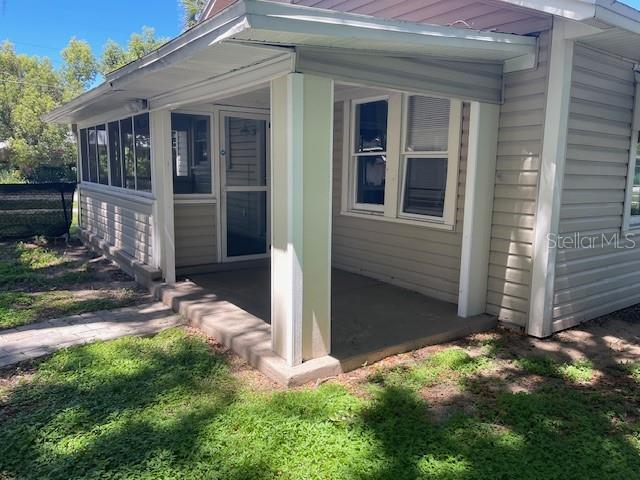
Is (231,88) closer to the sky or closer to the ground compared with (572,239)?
closer to the sky

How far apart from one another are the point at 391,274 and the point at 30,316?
155 inches

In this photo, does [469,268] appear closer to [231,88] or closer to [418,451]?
[418,451]

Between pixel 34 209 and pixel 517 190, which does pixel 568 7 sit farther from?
pixel 34 209

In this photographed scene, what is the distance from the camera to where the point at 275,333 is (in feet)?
11.8

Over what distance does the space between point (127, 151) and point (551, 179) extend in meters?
5.52

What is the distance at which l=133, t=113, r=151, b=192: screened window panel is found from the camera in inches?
243

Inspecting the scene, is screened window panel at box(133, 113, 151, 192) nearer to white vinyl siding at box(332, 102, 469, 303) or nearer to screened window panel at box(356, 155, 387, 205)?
white vinyl siding at box(332, 102, 469, 303)

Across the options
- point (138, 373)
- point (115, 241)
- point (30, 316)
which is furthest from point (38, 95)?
point (138, 373)

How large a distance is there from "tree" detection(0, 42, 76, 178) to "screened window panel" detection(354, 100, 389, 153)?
23327 millimetres

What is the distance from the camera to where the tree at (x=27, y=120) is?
84.9 ft

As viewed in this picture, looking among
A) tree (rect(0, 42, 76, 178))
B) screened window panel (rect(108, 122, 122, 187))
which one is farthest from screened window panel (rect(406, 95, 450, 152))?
tree (rect(0, 42, 76, 178))

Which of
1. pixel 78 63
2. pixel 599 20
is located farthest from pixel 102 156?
pixel 78 63

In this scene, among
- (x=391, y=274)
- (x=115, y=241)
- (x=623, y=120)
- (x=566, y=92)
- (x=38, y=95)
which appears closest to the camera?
(x=566, y=92)

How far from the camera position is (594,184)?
462 cm
